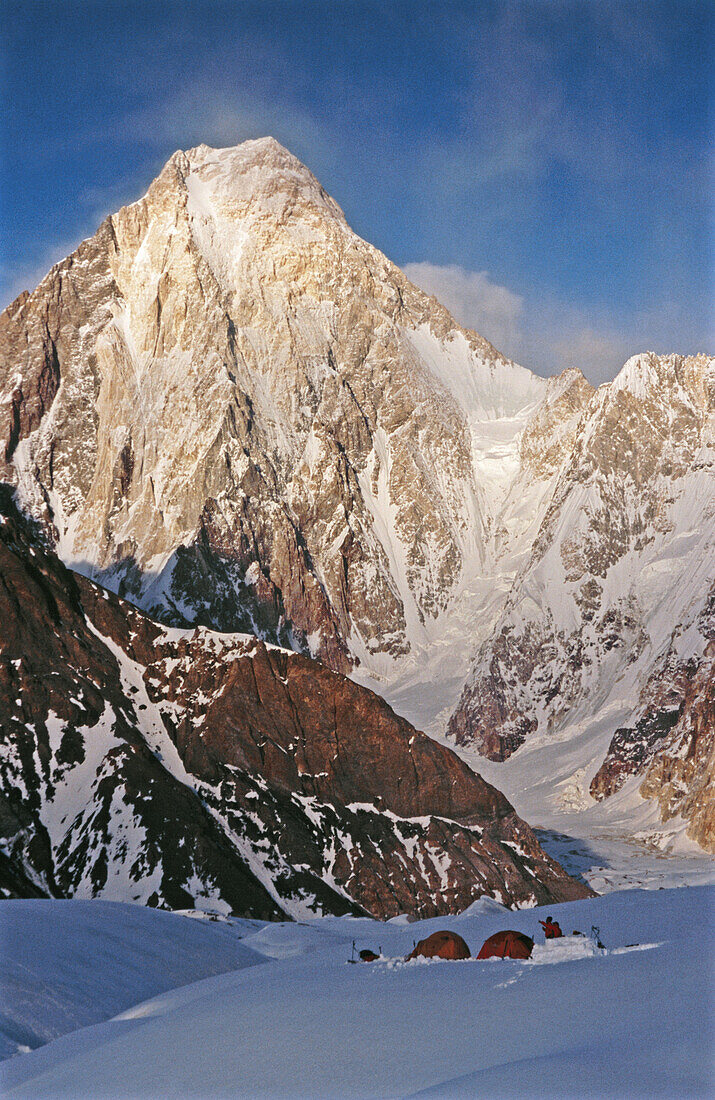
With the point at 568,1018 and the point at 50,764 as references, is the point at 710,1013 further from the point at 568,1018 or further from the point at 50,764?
the point at 50,764

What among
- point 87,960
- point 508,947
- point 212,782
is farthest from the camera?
point 212,782

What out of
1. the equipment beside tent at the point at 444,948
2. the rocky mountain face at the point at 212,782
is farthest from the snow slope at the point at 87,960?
the rocky mountain face at the point at 212,782

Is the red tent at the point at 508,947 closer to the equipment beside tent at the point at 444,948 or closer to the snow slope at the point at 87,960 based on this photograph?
the equipment beside tent at the point at 444,948

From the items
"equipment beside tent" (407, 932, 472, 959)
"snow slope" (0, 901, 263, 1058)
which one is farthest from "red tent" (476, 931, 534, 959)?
"snow slope" (0, 901, 263, 1058)

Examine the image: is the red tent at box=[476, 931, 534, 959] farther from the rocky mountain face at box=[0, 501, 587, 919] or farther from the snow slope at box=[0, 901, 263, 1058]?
the rocky mountain face at box=[0, 501, 587, 919]

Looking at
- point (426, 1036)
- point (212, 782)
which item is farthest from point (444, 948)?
point (212, 782)

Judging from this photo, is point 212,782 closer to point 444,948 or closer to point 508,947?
point 444,948

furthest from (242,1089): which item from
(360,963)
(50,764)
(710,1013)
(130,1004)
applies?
(50,764)
